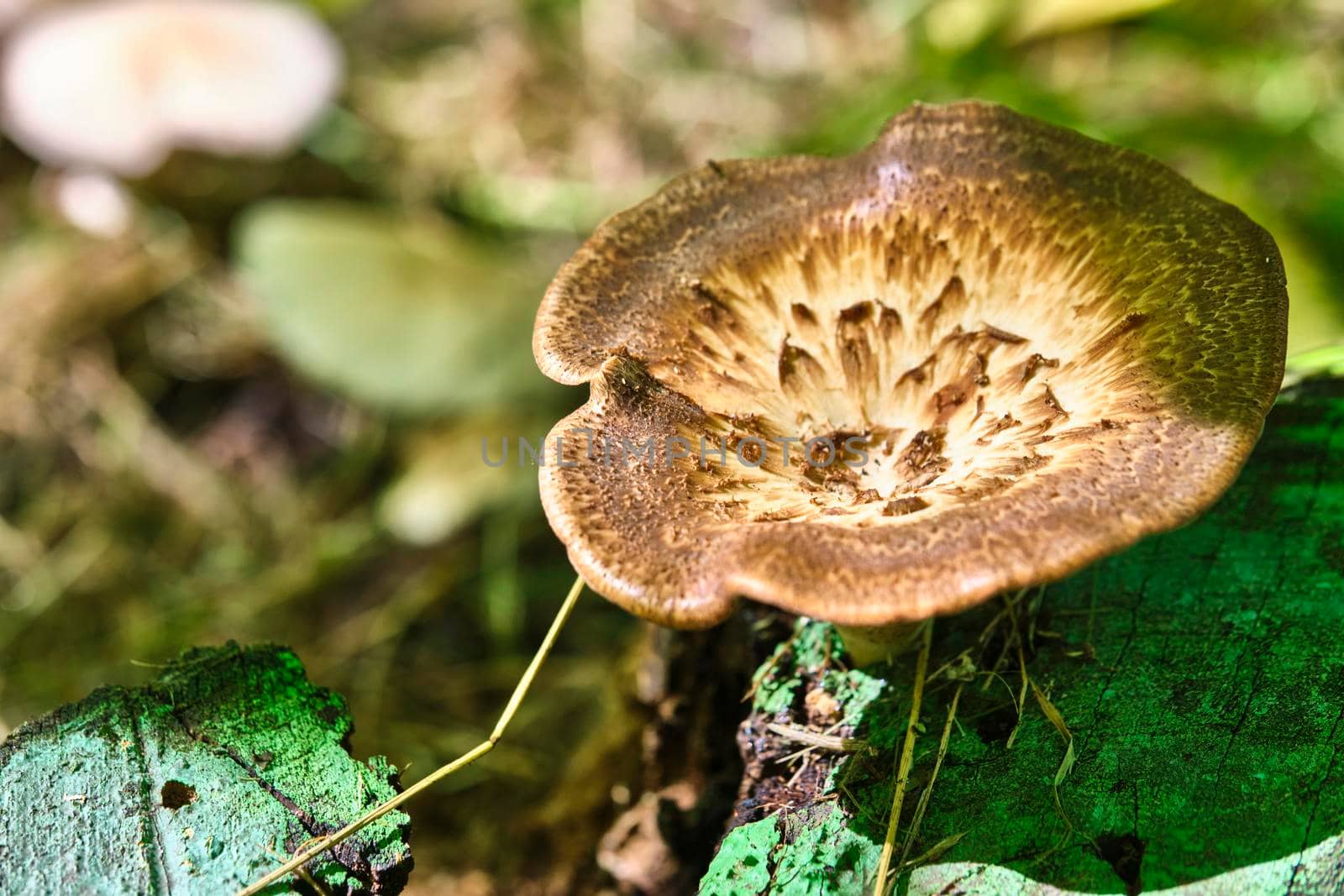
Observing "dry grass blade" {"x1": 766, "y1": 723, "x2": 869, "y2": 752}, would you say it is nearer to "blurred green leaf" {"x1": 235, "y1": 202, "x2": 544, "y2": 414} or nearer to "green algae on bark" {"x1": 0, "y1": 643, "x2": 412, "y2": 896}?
"green algae on bark" {"x1": 0, "y1": 643, "x2": 412, "y2": 896}

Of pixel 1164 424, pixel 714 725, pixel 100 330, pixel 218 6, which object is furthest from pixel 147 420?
pixel 1164 424

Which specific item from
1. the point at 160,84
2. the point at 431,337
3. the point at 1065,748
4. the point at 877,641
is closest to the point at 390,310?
the point at 431,337

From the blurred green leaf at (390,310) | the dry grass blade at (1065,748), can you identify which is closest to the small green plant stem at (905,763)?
the dry grass blade at (1065,748)

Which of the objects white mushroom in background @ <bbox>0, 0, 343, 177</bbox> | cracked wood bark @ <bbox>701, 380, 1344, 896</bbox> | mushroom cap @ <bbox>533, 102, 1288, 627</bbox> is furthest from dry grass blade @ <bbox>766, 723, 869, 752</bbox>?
white mushroom in background @ <bbox>0, 0, 343, 177</bbox>

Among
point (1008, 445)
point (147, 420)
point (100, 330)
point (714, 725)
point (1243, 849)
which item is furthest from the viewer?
point (100, 330)

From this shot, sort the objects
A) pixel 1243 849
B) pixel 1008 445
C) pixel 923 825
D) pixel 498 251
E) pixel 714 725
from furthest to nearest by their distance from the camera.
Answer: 1. pixel 498 251
2. pixel 714 725
3. pixel 1008 445
4. pixel 923 825
5. pixel 1243 849

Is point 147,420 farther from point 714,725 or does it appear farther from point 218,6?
point 714,725
